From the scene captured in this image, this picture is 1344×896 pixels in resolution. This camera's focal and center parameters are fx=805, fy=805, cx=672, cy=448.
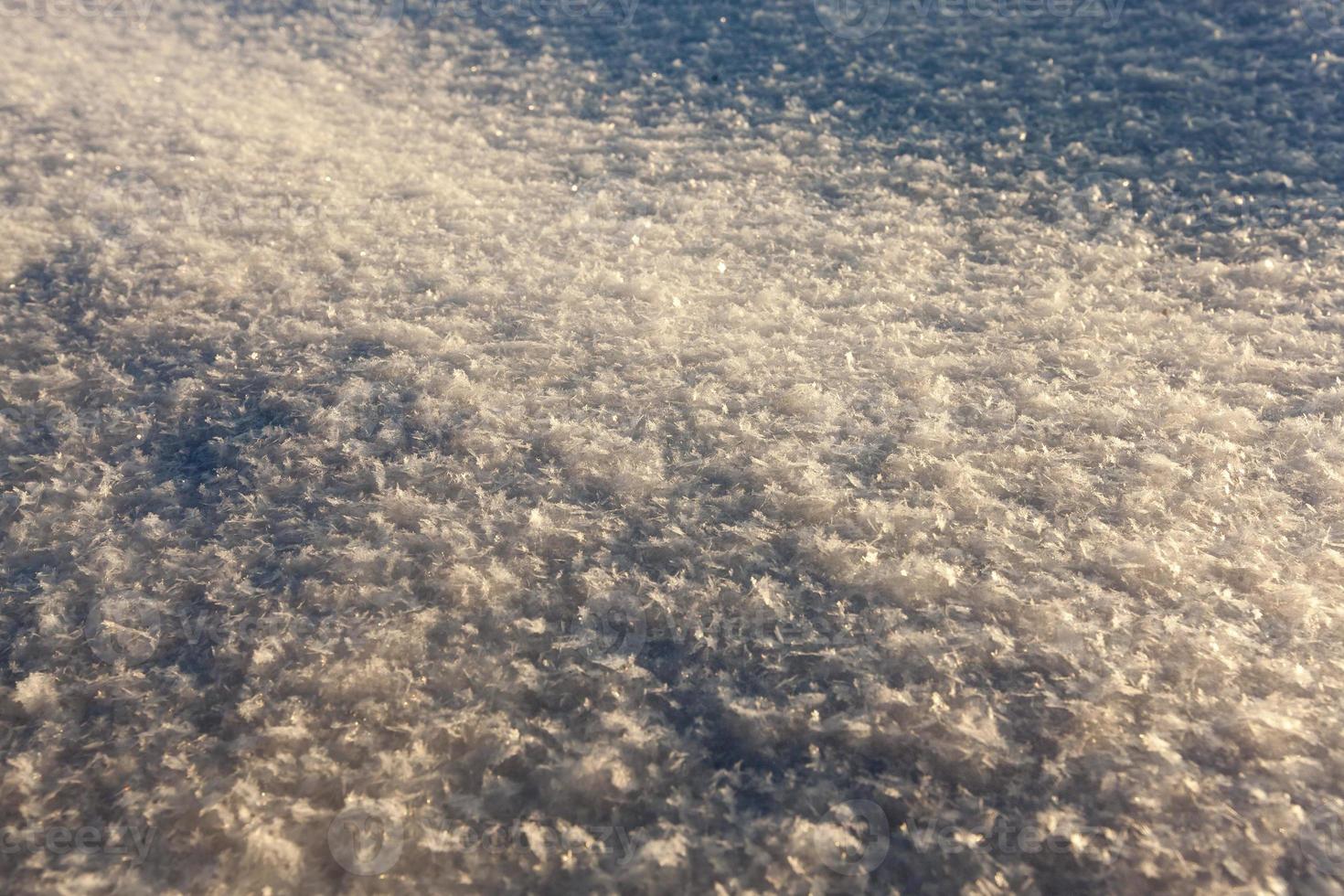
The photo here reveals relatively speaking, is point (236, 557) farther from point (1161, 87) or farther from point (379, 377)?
point (1161, 87)

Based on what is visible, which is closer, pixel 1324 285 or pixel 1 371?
pixel 1 371

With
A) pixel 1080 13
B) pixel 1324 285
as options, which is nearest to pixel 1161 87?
pixel 1080 13

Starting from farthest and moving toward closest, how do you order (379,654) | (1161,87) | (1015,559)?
(1161,87)
(1015,559)
(379,654)

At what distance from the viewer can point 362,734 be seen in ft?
5.04

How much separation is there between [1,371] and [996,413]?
2.85 m

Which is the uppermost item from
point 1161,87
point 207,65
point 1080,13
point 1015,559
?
point 1080,13

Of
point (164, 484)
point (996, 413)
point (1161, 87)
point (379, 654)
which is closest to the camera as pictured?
point (379, 654)

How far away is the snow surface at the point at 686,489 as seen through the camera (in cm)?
143

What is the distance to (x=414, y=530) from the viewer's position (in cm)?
190

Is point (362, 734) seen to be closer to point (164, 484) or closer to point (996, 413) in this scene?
point (164, 484)

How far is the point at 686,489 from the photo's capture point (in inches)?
79.0

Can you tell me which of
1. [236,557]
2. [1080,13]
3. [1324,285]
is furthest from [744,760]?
[1080,13]

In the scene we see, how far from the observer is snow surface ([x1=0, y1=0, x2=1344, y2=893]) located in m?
1.43

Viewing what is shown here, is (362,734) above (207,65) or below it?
below
